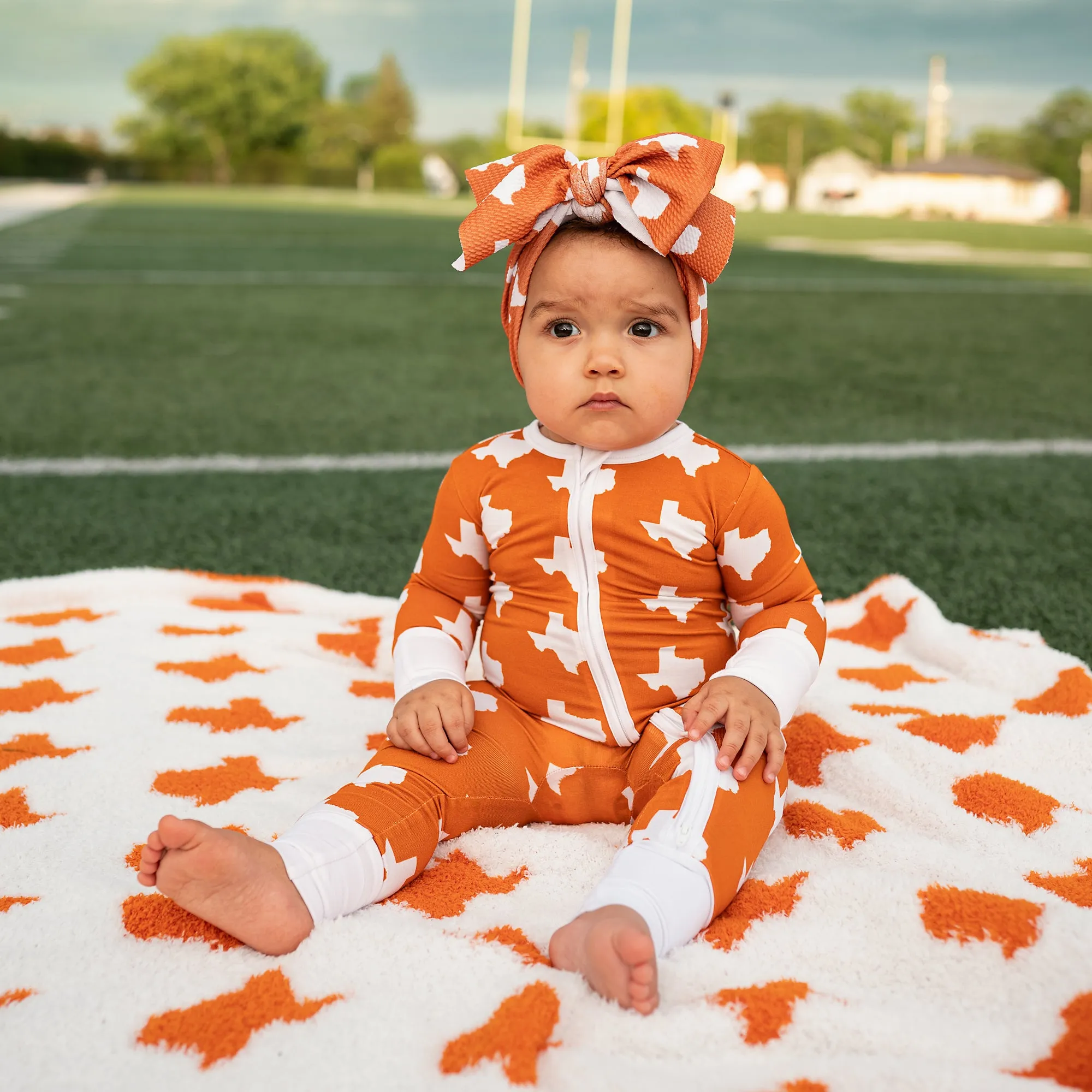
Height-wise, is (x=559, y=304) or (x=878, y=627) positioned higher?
(x=559, y=304)

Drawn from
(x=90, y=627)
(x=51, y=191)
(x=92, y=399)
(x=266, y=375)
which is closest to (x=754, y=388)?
(x=266, y=375)

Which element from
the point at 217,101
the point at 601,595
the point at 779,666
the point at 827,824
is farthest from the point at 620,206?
the point at 217,101

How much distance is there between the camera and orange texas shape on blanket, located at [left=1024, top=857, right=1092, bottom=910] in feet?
4.09

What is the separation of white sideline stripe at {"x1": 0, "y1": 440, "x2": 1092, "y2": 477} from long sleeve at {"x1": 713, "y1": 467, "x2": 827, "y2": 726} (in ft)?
6.22

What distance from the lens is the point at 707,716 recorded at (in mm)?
1322

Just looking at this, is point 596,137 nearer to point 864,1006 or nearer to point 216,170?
point 216,170

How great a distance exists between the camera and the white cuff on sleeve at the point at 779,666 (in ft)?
4.53

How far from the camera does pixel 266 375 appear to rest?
4.83m

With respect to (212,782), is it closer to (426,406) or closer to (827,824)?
(827,824)

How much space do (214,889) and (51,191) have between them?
3817 cm

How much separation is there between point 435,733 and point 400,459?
6.85 feet

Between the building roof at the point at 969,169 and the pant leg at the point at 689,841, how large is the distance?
67.8 m

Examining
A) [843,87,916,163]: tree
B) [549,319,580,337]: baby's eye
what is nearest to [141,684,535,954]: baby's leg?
[549,319,580,337]: baby's eye

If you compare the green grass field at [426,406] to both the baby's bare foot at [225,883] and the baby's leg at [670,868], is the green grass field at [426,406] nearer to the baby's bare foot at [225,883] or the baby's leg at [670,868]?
the baby's leg at [670,868]
